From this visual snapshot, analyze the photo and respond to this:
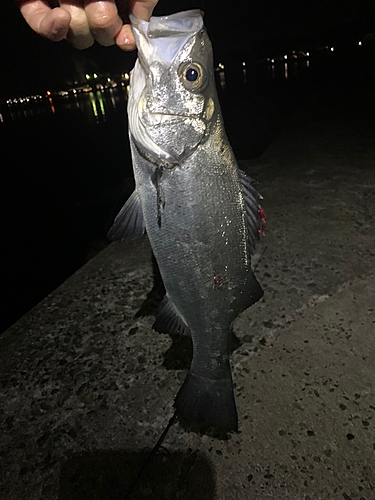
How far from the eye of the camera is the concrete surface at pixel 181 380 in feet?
5.47

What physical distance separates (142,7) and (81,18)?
318 mm

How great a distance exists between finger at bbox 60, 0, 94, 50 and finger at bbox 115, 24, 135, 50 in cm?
15

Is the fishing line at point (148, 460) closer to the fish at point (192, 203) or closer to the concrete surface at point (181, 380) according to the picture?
the concrete surface at point (181, 380)

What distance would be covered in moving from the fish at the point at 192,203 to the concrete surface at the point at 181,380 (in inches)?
12.6

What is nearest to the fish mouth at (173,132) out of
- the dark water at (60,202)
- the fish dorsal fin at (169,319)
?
the fish dorsal fin at (169,319)

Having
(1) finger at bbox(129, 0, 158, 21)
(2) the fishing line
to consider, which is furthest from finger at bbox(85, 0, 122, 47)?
(2) the fishing line

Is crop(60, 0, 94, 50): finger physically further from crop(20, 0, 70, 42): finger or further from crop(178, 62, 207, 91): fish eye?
crop(178, 62, 207, 91): fish eye

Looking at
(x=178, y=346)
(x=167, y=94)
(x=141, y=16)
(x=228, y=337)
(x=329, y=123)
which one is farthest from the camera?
(x=329, y=123)

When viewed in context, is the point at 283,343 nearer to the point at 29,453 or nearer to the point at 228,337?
the point at 228,337

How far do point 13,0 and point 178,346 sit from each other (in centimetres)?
233

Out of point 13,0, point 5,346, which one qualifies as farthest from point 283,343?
point 13,0

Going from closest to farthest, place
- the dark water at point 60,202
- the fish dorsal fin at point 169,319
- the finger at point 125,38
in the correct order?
the finger at point 125,38
the fish dorsal fin at point 169,319
the dark water at point 60,202

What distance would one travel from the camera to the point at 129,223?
1.73 meters

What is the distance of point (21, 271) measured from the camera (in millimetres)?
8250
